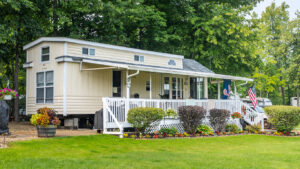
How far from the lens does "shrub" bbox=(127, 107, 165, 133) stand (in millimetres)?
12086

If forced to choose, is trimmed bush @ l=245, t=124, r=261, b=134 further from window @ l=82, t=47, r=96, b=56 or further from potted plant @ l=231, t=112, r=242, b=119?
window @ l=82, t=47, r=96, b=56

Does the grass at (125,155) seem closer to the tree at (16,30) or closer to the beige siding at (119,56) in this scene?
the beige siding at (119,56)

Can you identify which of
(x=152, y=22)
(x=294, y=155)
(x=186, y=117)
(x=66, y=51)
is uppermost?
(x=152, y=22)

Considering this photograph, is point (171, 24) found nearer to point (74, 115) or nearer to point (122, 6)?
point (122, 6)

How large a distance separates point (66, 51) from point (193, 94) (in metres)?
9.21

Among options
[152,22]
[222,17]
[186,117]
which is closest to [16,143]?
[186,117]

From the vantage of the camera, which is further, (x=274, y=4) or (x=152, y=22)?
(x=274, y=4)

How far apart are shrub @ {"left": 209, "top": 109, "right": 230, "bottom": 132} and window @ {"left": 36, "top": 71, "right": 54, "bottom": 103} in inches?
295

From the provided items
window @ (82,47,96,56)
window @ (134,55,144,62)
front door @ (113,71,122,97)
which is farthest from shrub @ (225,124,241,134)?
window @ (82,47,96,56)

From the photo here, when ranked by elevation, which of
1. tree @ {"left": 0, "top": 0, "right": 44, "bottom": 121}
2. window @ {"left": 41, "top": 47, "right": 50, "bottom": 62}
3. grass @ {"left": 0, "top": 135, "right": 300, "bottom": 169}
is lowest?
grass @ {"left": 0, "top": 135, "right": 300, "bottom": 169}

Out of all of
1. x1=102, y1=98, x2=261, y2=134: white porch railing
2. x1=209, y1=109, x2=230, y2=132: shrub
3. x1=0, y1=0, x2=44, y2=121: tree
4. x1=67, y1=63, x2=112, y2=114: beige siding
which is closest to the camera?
x1=102, y1=98, x2=261, y2=134: white porch railing

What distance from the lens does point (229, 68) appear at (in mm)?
26750

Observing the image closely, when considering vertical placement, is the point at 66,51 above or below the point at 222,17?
below

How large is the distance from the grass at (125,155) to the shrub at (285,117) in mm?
4719
